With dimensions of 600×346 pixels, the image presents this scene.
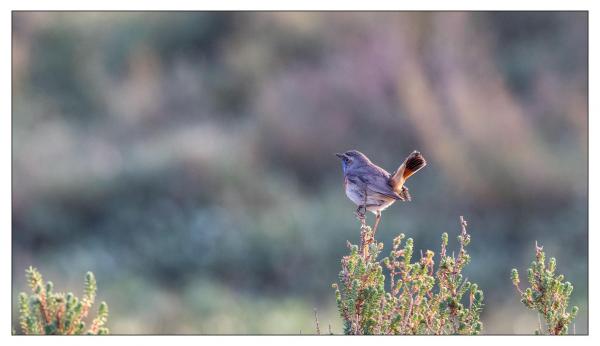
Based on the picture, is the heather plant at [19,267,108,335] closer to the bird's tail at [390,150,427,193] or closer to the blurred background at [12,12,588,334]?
the bird's tail at [390,150,427,193]

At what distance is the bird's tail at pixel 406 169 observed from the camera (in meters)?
4.77

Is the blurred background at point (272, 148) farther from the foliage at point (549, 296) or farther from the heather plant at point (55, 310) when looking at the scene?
the heather plant at point (55, 310)

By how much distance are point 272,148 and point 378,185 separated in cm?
605

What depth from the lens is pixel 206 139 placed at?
11.0 metres

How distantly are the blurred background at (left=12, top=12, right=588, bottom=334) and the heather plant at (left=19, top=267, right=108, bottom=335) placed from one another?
3.84m

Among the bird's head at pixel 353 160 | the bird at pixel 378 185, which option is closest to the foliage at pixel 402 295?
the bird at pixel 378 185

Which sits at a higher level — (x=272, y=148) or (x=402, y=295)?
(x=272, y=148)

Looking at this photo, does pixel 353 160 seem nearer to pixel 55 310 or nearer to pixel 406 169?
pixel 406 169

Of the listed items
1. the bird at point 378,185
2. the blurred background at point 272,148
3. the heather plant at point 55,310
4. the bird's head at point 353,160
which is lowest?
the heather plant at point 55,310

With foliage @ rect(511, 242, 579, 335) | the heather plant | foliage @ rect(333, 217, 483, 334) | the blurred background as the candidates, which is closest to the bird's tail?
foliage @ rect(333, 217, 483, 334)

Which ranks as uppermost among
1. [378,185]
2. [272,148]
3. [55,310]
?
[272,148]

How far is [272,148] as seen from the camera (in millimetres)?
10930

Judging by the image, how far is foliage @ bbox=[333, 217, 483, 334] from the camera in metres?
4.11

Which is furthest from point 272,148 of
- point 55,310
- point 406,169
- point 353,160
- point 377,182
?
point 55,310
